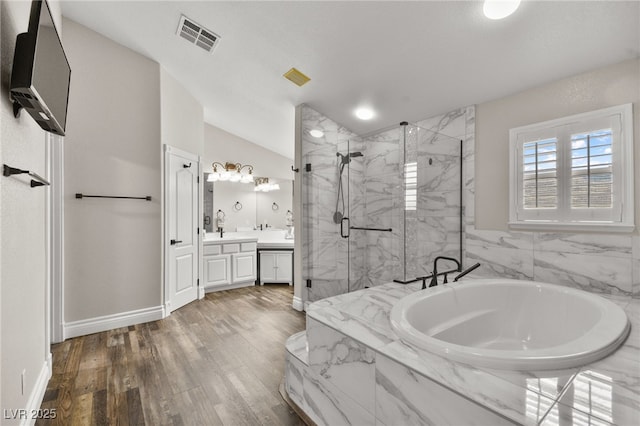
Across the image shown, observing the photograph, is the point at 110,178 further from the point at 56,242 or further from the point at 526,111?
the point at 526,111

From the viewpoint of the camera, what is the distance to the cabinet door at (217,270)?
4027 millimetres

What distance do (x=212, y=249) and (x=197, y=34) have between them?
8.81ft

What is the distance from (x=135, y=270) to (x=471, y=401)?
3215 millimetres

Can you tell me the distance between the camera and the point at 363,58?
7.79ft

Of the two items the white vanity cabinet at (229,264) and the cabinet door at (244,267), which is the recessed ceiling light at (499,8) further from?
the cabinet door at (244,267)

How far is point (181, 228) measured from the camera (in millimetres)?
3457

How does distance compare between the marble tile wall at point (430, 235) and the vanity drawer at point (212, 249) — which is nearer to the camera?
the marble tile wall at point (430, 235)

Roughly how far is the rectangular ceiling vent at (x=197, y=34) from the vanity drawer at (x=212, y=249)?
253 centimetres

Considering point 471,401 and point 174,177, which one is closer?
point 471,401

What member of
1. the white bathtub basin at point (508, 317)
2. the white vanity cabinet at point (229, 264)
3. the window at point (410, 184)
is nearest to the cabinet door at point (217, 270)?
the white vanity cabinet at point (229, 264)

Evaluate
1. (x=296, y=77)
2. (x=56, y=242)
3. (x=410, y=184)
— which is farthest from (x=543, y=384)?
(x=56, y=242)

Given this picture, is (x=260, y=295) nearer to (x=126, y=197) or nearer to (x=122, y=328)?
(x=122, y=328)

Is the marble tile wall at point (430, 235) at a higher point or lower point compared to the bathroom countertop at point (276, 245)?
higher

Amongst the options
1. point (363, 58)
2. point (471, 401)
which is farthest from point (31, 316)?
point (363, 58)
